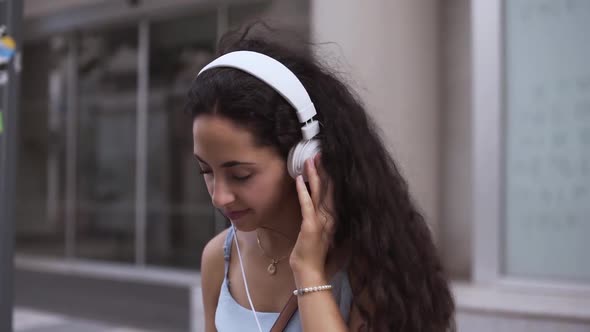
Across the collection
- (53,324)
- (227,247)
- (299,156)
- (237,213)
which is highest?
(299,156)

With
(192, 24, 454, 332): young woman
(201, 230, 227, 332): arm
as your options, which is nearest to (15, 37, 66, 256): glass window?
(201, 230, 227, 332): arm

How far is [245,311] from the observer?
1.49 m

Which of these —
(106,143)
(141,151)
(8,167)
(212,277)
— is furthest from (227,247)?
(106,143)

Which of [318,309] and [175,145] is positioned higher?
[175,145]

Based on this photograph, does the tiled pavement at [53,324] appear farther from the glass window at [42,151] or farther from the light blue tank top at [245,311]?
the glass window at [42,151]

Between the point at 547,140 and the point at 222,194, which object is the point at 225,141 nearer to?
→ the point at 222,194

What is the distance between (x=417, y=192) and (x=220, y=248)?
4.26 metres

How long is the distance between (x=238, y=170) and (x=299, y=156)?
124mm

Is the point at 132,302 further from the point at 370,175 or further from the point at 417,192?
the point at 370,175

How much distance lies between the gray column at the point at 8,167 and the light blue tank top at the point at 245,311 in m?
1.52

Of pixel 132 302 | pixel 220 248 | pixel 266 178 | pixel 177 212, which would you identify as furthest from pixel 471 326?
pixel 177 212

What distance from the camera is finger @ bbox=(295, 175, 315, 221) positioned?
1327 millimetres

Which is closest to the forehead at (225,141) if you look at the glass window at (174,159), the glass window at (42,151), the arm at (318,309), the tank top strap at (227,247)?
the arm at (318,309)

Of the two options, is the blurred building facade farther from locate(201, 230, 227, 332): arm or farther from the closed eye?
the closed eye
